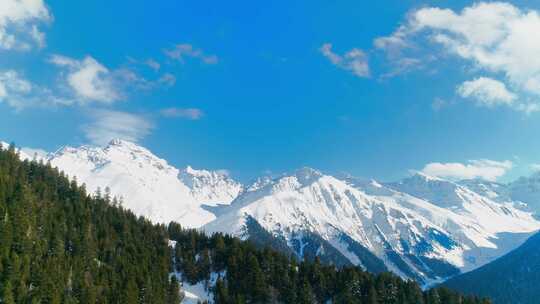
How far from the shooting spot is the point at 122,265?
178 meters

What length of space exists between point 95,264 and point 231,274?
50.6 metres

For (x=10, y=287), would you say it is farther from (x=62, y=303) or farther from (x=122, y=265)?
(x=122, y=265)

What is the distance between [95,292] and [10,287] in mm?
25868

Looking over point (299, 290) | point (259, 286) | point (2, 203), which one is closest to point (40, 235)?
point (2, 203)

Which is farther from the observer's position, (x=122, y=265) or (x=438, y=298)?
(x=438, y=298)

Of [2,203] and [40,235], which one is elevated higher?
[2,203]

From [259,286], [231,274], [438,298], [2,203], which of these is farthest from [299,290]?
[2,203]

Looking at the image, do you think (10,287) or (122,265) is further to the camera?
(122,265)

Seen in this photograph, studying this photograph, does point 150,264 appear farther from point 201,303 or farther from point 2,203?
point 2,203

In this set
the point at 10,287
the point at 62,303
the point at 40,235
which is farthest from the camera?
the point at 40,235

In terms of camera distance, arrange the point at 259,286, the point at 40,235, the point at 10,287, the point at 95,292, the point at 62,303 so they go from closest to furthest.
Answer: the point at 10,287 → the point at 62,303 → the point at 95,292 → the point at 40,235 → the point at 259,286

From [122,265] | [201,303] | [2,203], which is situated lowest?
[201,303]

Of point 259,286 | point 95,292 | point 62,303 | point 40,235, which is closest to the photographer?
point 62,303

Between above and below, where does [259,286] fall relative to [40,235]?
below
